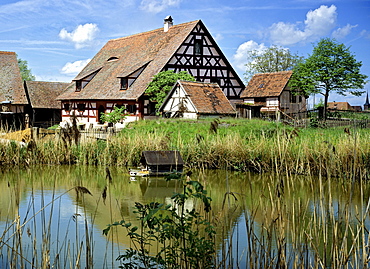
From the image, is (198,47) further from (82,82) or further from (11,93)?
(11,93)

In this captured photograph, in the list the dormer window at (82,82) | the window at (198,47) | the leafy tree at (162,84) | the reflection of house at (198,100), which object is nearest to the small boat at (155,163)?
the reflection of house at (198,100)

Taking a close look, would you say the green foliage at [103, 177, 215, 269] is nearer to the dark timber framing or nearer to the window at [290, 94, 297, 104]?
the dark timber framing

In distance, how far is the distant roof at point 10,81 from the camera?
32.9m

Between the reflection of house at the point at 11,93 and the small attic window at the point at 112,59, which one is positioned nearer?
the reflection of house at the point at 11,93

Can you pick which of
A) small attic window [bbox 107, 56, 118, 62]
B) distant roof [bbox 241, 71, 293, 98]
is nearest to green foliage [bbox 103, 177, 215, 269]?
distant roof [bbox 241, 71, 293, 98]

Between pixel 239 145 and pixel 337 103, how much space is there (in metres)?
64.8

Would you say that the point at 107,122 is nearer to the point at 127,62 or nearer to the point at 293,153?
the point at 127,62

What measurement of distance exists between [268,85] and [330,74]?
15.7 ft

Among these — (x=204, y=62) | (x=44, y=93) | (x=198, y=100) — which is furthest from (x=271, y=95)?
(x=44, y=93)

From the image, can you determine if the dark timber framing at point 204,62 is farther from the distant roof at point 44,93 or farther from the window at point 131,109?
the distant roof at point 44,93

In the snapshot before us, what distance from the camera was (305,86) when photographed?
126 feet

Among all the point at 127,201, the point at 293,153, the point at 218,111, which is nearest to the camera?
the point at 127,201

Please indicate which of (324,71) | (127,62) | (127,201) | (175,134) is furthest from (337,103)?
(127,201)

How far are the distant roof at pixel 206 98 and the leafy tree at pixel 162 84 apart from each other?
7.18 ft
